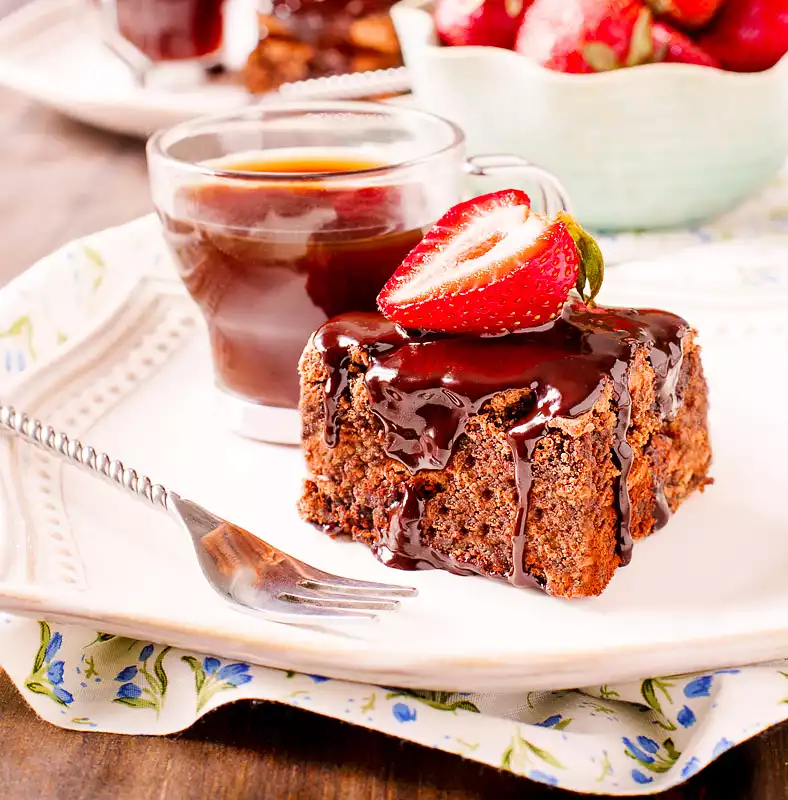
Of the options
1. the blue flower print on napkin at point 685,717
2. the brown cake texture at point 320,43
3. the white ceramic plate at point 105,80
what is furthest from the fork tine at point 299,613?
the brown cake texture at point 320,43

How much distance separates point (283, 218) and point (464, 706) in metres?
0.79

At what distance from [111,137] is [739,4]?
2.02 m

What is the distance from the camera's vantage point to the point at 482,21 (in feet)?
7.97

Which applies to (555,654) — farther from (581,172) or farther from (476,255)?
(581,172)

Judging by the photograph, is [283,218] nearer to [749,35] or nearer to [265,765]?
[265,765]

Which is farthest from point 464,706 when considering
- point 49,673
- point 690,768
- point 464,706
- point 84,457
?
point 84,457

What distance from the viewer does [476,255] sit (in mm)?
1418

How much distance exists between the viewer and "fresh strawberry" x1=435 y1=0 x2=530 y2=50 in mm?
2420

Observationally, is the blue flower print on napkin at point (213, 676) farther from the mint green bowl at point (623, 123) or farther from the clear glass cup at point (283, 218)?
the mint green bowl at point (623, 123)

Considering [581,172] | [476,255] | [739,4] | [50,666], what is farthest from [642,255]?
[50,666]

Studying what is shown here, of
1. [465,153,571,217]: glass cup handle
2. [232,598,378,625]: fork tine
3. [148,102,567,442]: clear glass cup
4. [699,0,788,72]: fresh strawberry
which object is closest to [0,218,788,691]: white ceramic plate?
[232,598,378,625]: fork tine

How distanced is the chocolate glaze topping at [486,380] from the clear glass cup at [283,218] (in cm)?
22

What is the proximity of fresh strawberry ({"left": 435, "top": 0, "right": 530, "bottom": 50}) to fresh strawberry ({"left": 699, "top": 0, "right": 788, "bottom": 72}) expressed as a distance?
42cm

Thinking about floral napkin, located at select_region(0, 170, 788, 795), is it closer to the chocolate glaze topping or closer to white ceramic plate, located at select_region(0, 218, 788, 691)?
white ceramic plate, located at select_region(0, 218, 788, 691)
